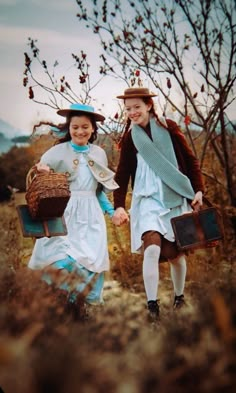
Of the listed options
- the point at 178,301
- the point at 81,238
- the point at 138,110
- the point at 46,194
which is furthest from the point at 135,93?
the point at 178,301

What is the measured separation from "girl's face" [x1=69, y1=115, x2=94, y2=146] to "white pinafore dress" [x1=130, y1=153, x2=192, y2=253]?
35 cm

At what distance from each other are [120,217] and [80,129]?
1.85 ft

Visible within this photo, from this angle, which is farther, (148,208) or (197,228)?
(148,208)

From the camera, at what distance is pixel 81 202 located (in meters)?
3.41

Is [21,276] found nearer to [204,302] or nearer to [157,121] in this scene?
[204,302]

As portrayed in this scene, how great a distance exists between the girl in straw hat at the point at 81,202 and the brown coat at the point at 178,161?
64mm

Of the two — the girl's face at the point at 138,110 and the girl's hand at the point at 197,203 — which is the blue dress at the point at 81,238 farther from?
the girl's hand at the point at 197,203

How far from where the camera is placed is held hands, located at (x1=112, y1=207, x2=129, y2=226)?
3250 millimetres

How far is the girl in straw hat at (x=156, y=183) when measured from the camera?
10.2 feet

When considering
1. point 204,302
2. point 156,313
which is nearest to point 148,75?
point 156,313

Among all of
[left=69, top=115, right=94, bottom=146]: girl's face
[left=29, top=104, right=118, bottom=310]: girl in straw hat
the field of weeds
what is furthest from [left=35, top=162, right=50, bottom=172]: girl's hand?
the field of weeds

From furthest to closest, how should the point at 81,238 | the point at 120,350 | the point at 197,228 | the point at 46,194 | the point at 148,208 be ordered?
the point at 81,238 < the point at 148,208 < the point at 197,228 < the point at 46,194 < the point at 120,350

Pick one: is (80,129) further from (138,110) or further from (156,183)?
(156,183)

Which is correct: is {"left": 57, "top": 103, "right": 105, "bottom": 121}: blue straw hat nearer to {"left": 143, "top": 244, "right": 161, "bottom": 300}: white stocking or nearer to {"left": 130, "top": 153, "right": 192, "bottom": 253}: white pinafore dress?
{"left": 130, "top": 153, "right": 192, "bottom": 253}: white pinafore dress
